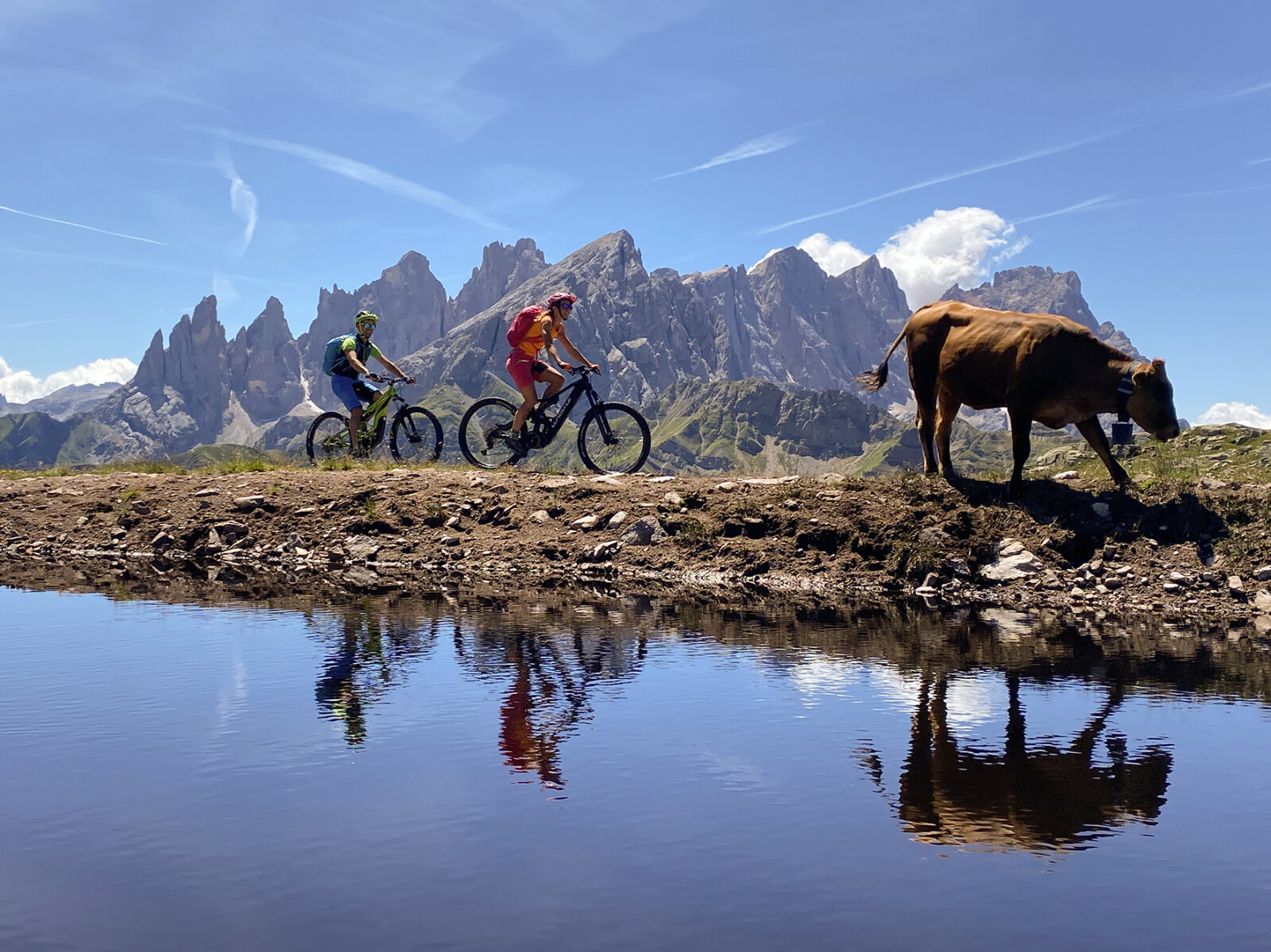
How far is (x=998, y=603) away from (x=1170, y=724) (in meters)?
7.18

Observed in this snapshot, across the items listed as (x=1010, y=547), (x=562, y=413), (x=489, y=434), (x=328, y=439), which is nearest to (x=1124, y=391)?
(x=1010, y=547)

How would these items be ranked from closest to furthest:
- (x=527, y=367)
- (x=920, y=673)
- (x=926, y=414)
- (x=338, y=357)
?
(x=920, y=673)
(x=926, y=414)
(x=527, y=367)
(x=338, y=357)

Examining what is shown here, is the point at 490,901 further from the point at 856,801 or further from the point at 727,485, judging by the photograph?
the point at 727,485

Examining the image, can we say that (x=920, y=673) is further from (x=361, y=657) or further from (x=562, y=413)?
(x=562, y=413)

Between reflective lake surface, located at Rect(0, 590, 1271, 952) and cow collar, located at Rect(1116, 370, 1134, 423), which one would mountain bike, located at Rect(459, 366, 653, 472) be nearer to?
cow collar, located at Rect(1116, 370, 1134, 423)

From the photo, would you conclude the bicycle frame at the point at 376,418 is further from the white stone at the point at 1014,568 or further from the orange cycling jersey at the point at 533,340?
the white stone at the point at 1014,568

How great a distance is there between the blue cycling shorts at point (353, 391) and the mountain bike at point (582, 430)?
2477 mm

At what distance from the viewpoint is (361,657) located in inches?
421

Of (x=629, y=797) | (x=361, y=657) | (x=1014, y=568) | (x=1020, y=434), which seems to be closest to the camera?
(x=629, y=797)

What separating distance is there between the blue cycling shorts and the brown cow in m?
12.6

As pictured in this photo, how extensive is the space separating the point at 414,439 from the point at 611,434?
5155mm

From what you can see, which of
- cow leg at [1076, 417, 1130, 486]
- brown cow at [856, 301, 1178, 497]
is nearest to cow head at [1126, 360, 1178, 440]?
brown cow at [856, 301, 1178, 497]

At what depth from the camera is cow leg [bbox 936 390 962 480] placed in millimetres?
18578

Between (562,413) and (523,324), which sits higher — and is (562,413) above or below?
below
